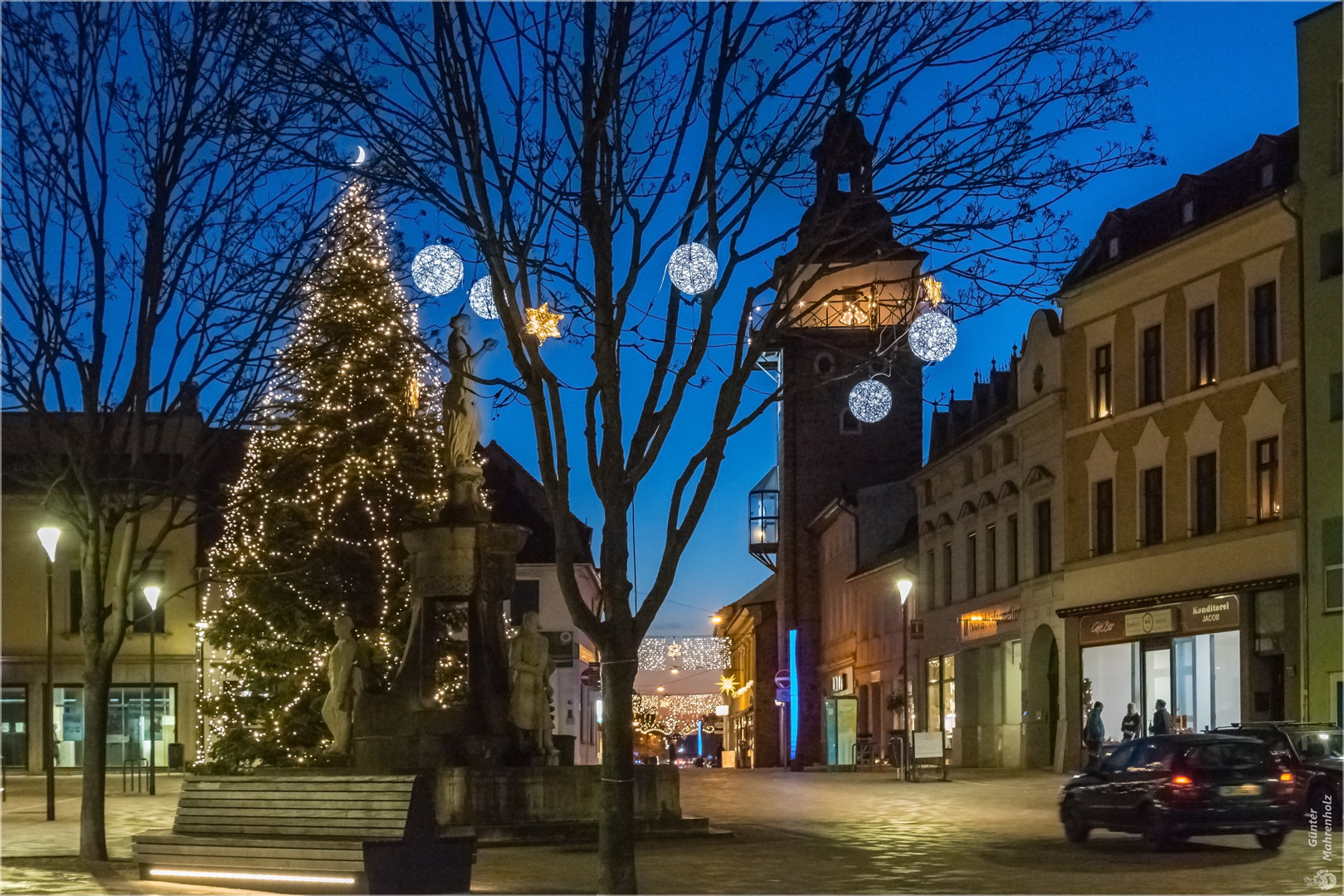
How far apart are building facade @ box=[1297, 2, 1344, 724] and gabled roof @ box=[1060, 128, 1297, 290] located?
1.06 metres

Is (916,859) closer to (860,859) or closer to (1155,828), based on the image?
(860,859)

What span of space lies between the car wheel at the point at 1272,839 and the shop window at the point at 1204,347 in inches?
782

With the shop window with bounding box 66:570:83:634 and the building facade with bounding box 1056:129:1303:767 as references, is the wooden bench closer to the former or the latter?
the building facade with bounding box 1056:129:1303:767

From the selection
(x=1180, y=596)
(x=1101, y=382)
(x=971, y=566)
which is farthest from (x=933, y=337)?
(x=971, y=566)

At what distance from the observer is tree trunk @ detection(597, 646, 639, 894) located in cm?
1287

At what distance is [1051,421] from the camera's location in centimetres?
4672

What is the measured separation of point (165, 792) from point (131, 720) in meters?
18.5

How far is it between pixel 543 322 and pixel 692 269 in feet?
3.75

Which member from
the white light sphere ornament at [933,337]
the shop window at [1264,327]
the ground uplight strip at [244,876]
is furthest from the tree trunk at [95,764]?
the shop window at [1264,327]

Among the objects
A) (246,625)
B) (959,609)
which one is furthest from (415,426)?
(959,609)

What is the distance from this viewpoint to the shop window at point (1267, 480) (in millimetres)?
37188

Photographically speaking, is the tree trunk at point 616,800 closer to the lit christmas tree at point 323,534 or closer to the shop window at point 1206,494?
the lit christmas tree at point 323,534

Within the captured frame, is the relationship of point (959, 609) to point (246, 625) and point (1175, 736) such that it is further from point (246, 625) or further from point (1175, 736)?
Result: point (1175, 736)

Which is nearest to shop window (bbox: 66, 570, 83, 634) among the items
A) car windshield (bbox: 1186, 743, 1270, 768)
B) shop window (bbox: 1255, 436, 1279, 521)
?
shop window (bbox: 1255, 436, 1279, 521)
